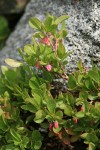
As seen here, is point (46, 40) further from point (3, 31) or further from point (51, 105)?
point (3, 31)

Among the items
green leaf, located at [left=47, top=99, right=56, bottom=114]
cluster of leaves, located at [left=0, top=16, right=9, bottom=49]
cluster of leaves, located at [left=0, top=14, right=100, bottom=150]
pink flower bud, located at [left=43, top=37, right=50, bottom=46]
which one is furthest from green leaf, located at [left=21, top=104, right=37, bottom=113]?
cluster of leaves, located at [left=0, top=16, right=9, bottom=49]

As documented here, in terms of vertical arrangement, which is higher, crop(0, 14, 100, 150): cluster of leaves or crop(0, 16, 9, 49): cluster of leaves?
crop(0, 16, 9, 49): cluster of leaves

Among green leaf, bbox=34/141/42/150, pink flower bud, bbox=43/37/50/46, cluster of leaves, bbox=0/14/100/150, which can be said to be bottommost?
green leaf, bbox=34/141/42/150

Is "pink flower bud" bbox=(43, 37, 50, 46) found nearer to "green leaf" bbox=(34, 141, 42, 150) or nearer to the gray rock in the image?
the gray rock

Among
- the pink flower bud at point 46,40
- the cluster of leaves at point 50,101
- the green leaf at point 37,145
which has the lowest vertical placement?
the green leaf at point 37,145

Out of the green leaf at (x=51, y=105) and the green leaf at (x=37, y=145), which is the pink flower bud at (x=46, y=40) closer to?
the green leaf at (x=51, y=105)

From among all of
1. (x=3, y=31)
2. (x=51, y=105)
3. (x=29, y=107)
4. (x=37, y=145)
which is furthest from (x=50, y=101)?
(x=3, y=31)

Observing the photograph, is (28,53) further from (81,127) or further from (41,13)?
(41,13)

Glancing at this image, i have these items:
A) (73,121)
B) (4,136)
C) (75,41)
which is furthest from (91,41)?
(4,136)

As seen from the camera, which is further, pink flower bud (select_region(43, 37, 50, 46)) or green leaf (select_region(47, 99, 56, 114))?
pink flower bud (select_region(43, 37, 50, 46))

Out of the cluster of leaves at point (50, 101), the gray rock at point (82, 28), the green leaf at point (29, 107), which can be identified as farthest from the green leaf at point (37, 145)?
the gray rock at point (82, 28)
